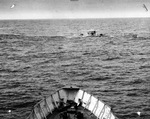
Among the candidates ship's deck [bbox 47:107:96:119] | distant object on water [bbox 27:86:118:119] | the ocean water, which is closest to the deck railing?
distant object on water [bbox 27:86:118:119]

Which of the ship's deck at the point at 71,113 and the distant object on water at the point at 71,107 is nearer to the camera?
the ship's deck at the point at 71,113

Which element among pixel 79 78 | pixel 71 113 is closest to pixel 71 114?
pixel 71 113

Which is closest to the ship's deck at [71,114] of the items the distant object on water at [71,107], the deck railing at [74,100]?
the distant object on water at [71,107]

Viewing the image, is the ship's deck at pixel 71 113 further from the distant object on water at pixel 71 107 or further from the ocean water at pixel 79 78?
the ocean water at pixel 79 78

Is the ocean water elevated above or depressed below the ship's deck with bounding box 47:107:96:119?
above

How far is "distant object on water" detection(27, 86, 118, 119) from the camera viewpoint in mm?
24570

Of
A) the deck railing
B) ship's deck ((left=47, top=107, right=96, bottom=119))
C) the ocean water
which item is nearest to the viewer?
ship's deck ((left=47, top=107, right=96, bottom=119))

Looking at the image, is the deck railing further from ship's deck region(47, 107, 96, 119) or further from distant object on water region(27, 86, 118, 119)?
ship's deck region(47, 107, 96, 119)

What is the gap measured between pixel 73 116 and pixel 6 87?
18.6 metres

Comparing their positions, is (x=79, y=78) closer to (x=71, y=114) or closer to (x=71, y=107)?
(x=71, y=107)

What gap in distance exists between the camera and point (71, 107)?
2667 centimetres

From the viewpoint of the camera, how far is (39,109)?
25109mm

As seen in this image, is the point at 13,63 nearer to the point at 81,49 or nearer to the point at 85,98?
the point at 81,49

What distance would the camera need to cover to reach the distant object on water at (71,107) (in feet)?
80.6
